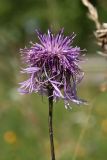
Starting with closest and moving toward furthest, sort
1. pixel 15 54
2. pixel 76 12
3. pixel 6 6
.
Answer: pixel 15 54 → pixel 76 12 → pixel 6 6

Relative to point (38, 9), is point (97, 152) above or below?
below

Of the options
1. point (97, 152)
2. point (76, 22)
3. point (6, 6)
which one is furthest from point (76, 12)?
point (97, 152)

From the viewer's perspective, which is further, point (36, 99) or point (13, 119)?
point (36, 99)

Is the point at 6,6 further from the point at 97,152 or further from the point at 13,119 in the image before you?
the point at 97,152

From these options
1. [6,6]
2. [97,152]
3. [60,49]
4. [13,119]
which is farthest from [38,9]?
[60,49]

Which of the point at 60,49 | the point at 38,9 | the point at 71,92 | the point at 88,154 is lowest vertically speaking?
the point at 88,154

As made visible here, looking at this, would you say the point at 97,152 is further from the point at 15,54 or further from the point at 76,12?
the point at 76,12

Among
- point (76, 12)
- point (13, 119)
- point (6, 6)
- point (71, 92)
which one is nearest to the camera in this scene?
point (71, 92)
